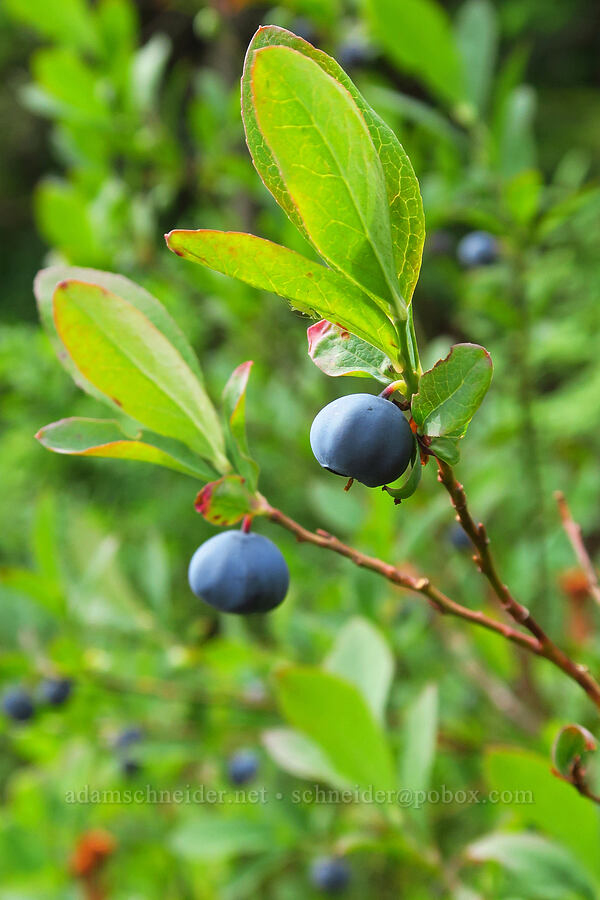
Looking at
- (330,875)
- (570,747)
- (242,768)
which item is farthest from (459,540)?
(570,747)

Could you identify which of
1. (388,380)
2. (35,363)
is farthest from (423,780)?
(35,363)

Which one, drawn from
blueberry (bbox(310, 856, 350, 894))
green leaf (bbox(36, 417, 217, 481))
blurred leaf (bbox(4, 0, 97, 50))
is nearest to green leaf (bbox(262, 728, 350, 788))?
green leaf (bbox(36, 417, 217, 481))

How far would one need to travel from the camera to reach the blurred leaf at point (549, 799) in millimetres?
514

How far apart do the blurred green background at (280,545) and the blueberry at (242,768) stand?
34mm

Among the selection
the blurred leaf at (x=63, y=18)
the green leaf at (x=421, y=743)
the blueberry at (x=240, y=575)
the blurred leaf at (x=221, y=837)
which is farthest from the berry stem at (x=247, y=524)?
the blurred leaf at (x=63, y=18)

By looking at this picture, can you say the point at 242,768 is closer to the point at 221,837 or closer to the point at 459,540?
the point at 221,837

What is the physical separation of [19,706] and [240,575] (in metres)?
Result: 0.77

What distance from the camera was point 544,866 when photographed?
56 cm

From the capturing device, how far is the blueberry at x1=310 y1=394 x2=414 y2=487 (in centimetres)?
30

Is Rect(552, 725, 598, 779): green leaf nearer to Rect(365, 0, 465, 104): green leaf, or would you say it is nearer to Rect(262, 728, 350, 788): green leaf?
Rect(262, 728, 350, 788): green leaf

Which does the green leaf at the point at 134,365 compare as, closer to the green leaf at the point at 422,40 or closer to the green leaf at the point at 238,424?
the green leaf at the point at 238,424

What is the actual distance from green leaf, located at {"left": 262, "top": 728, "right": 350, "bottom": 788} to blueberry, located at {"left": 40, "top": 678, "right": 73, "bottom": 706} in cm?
38

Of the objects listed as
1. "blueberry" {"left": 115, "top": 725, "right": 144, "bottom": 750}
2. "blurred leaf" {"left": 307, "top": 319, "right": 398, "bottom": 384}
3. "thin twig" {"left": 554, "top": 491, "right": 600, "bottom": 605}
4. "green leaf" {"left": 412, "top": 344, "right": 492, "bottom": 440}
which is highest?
"green leaf" {"left": 412, "top": 344, "right": 492, "bottom": 440}

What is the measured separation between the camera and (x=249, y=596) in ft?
1.34
